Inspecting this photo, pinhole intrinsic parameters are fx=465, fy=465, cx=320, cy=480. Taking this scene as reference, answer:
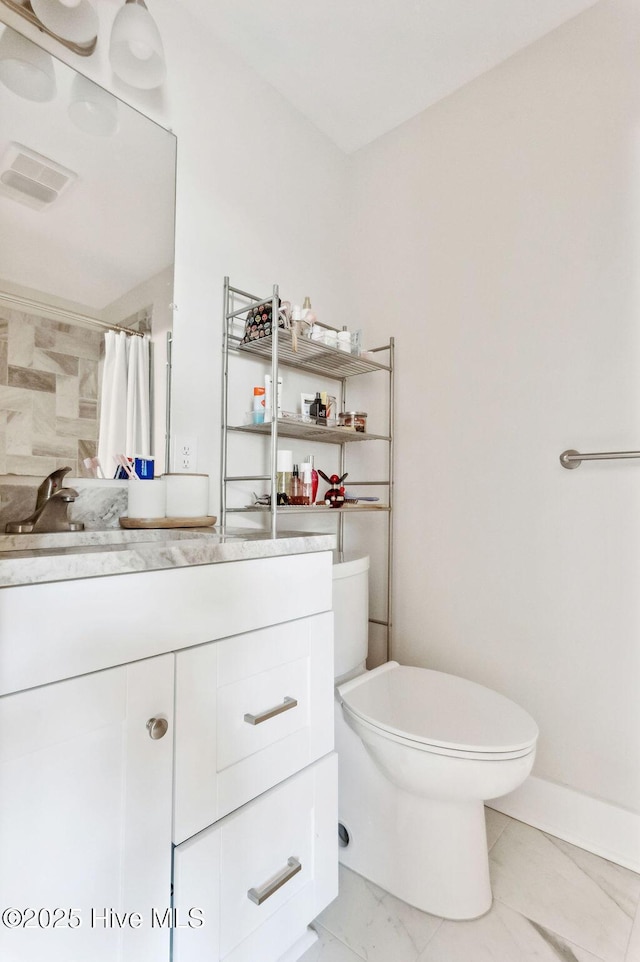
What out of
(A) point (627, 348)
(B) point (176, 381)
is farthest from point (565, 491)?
(B) point (176, 381)

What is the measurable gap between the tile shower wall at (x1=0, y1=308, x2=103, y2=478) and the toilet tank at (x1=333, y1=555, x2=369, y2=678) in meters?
0.74

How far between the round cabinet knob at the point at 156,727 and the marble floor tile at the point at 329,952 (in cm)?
68

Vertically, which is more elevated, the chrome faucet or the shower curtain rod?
the shower curtain rod

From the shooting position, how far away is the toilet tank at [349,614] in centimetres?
130

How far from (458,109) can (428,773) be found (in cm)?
202

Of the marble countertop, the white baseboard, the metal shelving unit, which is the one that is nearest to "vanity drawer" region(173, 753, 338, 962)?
the marble countertop

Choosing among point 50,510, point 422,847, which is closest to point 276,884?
point 422,847

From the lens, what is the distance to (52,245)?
3.53 feet

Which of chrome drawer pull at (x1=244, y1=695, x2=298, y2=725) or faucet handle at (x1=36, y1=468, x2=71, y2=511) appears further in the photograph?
faucet handle at (x1=36, y1=468, x2=71, y2=511)

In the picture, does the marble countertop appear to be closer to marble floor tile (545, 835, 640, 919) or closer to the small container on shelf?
the small container on shelf

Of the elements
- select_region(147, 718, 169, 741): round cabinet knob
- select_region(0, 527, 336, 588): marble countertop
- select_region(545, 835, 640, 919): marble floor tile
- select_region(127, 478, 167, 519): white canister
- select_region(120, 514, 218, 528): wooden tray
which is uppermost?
select_region(127, 478, 167, 519): white canister

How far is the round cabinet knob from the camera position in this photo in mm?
667

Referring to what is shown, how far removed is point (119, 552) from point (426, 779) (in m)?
0.81

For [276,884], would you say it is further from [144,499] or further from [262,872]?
[144,499]
